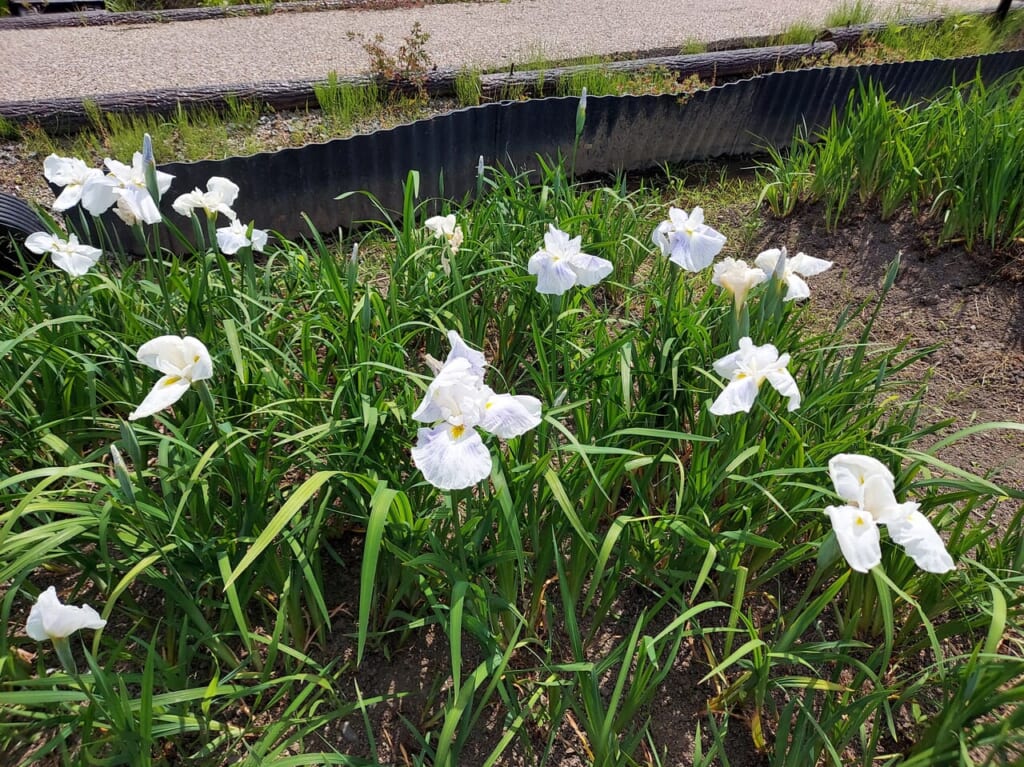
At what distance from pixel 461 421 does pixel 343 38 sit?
629 cm

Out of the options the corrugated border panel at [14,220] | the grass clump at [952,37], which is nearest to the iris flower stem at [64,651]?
the corrugated border panel at [14,220]

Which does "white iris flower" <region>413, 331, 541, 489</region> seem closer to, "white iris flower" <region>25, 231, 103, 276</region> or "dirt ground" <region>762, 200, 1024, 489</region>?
"white iris flower" <region>25, 231, 103, 276</region>

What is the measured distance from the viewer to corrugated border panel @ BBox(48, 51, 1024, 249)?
3.34 m

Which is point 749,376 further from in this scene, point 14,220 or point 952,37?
point 952,37

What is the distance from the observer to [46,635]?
1087 millimetres

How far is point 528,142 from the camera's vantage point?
150 inches

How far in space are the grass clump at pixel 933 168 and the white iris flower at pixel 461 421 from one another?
2.45 meters

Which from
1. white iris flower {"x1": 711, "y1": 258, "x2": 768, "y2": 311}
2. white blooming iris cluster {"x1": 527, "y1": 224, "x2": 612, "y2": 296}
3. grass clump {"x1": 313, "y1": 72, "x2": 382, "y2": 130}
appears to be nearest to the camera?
white blooming iris cluster {"x1": 527, "y1": 224, "x2": 612, "y2": 296}

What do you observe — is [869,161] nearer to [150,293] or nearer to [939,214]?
[939,214]

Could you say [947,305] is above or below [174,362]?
below

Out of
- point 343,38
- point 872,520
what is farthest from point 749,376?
point 343,38

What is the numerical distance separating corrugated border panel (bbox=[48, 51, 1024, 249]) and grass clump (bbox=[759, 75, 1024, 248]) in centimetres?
51

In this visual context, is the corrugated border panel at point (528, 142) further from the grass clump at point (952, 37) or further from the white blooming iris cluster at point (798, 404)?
the white blooming iris cluster at point (798, 404)

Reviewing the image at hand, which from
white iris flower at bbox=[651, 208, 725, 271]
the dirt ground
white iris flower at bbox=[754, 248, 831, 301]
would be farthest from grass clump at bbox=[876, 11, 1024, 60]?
white iris flower at bbox=[651, 208, 725, 271]
